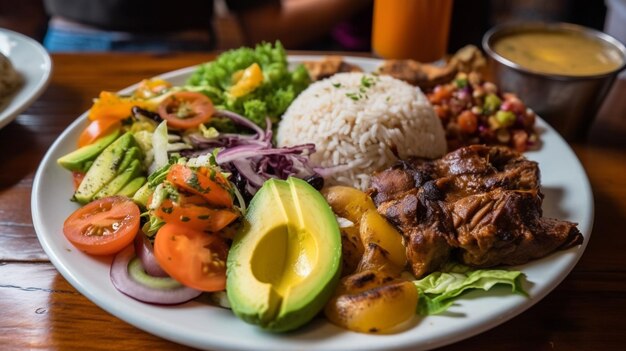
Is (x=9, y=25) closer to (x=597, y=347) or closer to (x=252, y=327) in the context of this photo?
(x=252, y=327)

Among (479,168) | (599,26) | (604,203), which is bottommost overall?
(599,26)

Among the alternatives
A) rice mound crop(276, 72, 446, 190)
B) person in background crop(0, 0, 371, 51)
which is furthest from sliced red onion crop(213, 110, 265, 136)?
person in background crop(0, 0, 371, 51)

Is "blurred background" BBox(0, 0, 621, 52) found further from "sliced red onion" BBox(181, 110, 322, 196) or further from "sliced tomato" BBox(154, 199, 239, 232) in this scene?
"sliced tomato" BBox(154, 199, 239, 232)

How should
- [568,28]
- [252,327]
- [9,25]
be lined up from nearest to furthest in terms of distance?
[252,327], [568,28], [9,25]

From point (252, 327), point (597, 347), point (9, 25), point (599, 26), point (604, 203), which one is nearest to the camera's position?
point (252, 327)

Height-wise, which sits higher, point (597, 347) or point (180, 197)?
point (180, 197)

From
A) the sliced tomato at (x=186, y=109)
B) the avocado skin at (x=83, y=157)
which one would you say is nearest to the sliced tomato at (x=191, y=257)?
the avocado skin at (x=83, y=157)

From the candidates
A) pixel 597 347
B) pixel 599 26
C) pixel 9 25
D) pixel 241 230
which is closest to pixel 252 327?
pixel 241 230

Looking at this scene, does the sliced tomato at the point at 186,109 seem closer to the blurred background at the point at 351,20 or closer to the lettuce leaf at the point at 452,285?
the lettuce leaf at the point at 452,285
